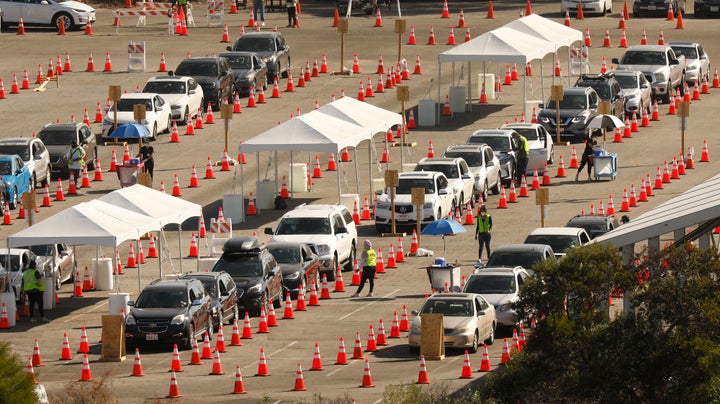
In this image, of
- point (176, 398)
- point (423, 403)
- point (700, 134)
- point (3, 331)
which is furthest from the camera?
point (700, 134)

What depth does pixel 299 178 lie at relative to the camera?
5294cm

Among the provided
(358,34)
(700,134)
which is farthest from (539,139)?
(358,34)

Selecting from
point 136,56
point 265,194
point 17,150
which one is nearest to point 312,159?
point 265,194

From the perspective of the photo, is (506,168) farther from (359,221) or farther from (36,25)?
(36,25)

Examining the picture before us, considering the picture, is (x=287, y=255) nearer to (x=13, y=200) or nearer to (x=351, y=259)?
(x=351, y=259)

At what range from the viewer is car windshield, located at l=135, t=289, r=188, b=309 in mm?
38312

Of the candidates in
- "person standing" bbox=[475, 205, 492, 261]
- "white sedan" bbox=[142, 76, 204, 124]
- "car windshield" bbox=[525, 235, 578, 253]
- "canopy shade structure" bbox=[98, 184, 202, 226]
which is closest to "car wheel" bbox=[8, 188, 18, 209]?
"canopy shade structure" bbox=[98, 184, 202, 226]

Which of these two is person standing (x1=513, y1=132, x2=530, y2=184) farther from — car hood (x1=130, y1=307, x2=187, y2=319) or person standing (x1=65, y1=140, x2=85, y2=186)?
car hood (x1=130, y1=307, x2=187, y2=319)

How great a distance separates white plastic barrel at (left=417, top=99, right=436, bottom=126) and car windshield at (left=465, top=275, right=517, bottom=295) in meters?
21.4

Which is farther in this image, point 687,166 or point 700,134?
point 700,134

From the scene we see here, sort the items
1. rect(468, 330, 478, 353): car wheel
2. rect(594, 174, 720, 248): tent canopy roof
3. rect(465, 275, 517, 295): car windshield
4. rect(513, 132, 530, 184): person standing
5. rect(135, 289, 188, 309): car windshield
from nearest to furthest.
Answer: rect(594, 174, 720, 248): tent canopy roof, rect(468, 330, 478, 353): car wheel, rect(135, 289, 188, 309): car windshield, rect(465, 275, 517, 295): car windshield, rect(513, 132, 530, 184): person standing

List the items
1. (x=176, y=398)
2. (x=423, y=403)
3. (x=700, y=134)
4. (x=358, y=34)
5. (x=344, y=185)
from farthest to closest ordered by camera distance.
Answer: (x=358, y=34)
(x=700, y=134)
(x=344, y=185)
(x=176, y=398)
(x=423, y=403)

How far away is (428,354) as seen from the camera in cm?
3634

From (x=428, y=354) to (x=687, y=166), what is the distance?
20.1 metres
